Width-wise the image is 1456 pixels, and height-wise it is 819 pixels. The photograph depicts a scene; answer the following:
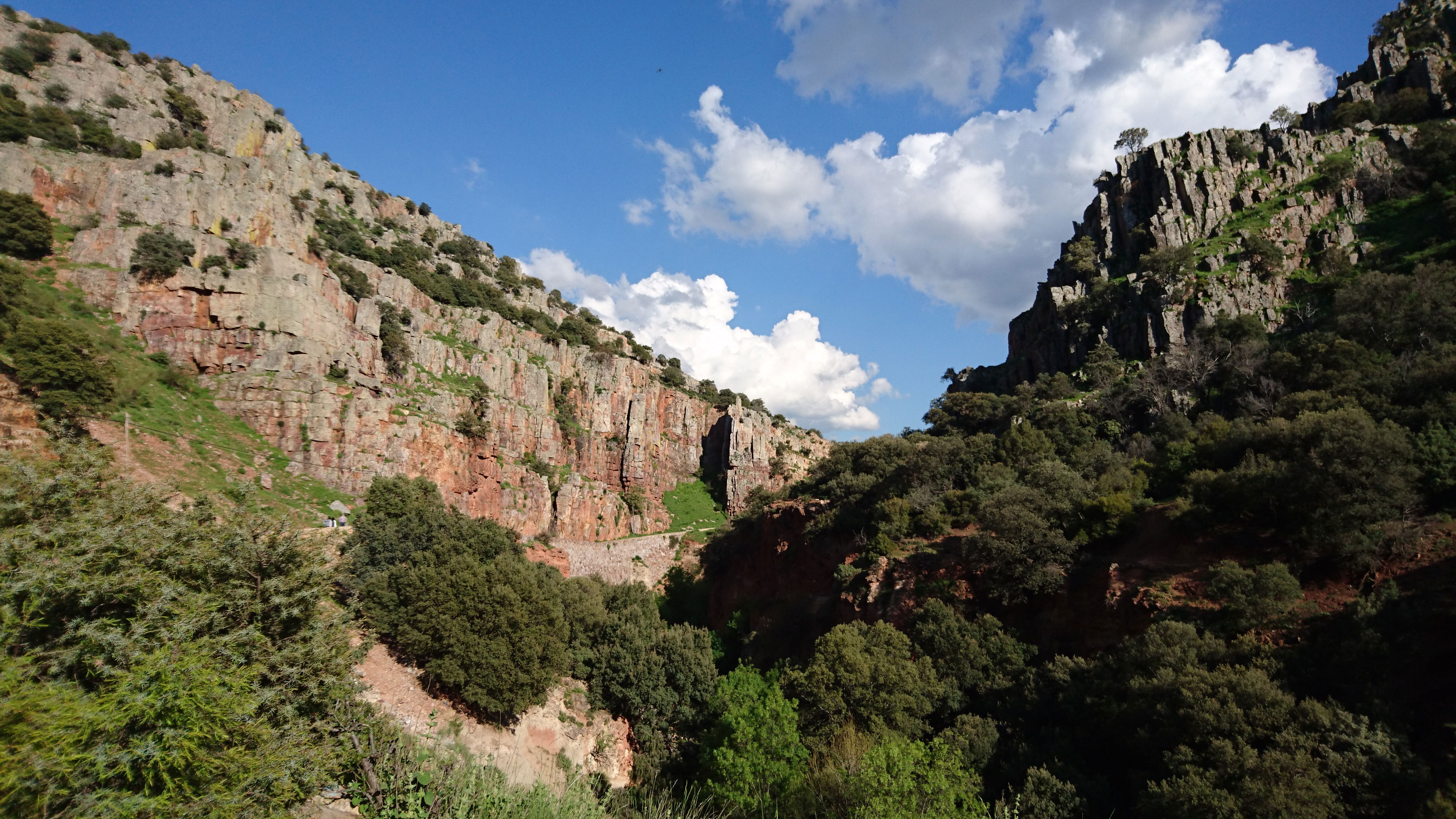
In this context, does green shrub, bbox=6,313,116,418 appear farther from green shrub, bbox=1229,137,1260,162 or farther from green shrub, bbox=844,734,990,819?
green shrub, bbox=1229,137,1260,162

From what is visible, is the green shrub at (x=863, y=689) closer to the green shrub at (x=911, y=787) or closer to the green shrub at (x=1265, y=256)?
the green shrub at (x=911, y=787)

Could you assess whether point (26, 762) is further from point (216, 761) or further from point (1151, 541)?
point (1151, 541)

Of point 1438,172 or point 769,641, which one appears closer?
point 769,641

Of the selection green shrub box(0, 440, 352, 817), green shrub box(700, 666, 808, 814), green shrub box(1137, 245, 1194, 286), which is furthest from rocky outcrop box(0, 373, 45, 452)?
green shrub box(1137, 245, 1194, 286)

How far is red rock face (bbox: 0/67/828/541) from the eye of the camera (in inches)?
1060

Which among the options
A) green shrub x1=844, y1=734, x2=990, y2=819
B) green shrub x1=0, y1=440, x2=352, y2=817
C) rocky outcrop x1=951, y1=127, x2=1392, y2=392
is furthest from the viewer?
rocky outcrop x1=951, y1=127, x2=1392, y2=392

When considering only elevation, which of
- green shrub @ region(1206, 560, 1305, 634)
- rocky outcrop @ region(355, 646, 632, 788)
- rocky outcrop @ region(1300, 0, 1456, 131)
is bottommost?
rocky outcrop @ region(355, 646, 632, 788)

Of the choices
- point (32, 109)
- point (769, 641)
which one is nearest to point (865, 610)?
point (769, 641)

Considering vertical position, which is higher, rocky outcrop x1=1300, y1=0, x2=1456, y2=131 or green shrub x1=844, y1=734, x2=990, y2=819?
rocky outcrop x1=1300, y1=0, x2=1456, y2=131

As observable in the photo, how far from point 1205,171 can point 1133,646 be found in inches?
1860

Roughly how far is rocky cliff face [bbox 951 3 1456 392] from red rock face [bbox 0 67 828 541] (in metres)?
29.3

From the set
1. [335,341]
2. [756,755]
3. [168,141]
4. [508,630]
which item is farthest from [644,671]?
[168,141]

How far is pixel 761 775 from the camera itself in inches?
607

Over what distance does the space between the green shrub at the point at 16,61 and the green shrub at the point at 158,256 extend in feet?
74.1
